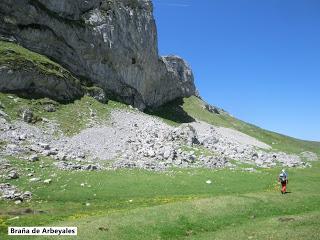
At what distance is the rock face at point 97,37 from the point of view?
103 metres

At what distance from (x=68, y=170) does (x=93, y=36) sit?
63.5m

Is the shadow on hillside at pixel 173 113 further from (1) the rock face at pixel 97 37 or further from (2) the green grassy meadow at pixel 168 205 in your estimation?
(2) the green grassy meadow at pixel 168 205

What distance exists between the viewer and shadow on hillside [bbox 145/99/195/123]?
150 metres

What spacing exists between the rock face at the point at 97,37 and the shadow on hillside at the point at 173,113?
6.80 m

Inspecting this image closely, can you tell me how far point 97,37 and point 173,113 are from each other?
173ft

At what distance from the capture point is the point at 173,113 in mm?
159750

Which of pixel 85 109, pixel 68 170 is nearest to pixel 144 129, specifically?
pixel 85 109

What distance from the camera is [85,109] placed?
95938 mm

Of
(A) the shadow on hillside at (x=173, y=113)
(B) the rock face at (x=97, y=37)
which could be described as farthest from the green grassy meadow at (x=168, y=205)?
(A) the shadow on hillside at (x=173, y=113)

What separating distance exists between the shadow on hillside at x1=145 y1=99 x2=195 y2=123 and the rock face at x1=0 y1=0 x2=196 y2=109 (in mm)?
6797

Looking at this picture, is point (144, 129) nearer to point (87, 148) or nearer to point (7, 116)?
point (87, 148)

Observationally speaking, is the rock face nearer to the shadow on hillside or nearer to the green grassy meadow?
the shadow on hillside

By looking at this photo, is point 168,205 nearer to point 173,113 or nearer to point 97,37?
point 97,37

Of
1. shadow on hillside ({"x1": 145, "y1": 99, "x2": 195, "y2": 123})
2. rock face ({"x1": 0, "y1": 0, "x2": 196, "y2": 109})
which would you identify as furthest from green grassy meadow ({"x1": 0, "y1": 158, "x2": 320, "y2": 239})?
shadow on hillside ({"x1": 145, "y1": 99, "x2": 195, "y2": 123})
